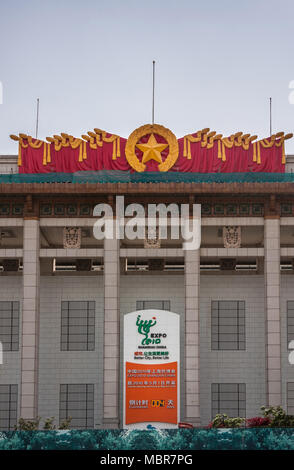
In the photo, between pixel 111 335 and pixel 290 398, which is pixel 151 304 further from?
pixel 290 398

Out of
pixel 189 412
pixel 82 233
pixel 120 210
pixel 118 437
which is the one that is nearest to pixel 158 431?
pixel 118 437

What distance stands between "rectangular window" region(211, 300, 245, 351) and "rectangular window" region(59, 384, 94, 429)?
343 inches

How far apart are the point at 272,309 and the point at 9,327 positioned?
1707cm

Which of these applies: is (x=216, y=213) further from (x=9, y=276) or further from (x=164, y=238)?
(x=9, y=276)

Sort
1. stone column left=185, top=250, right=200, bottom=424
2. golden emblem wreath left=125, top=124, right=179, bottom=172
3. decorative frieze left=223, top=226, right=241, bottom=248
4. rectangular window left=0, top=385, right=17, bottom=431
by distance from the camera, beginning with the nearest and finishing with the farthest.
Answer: stone column left=185, top=250, right=200, bottom=424 → decorative frieze left=223, top=226, right=241, bottom=248 → golden emblem wreath left=125, top=124, right=179, bottom=172 → rectangular window left=0, top=385, right=17, bottom=431

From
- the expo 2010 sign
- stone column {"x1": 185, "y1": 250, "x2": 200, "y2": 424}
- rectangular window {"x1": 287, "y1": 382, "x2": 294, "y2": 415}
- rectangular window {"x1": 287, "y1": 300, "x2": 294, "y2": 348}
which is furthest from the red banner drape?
rectangular window {"x1": 287, "y1": 382, "x2": 294, "y2": 415}

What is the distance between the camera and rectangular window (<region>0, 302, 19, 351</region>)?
48656 mm

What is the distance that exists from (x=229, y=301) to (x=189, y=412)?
8186 mm

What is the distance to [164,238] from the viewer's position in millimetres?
47000

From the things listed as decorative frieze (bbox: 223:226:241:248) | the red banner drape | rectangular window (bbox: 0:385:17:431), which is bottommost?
rectangular window (bbox: 0:385:17:431)

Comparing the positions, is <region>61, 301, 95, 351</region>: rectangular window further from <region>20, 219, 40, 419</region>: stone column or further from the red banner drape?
the red banner drape

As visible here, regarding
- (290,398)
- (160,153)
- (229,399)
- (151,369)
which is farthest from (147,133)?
(290,398)

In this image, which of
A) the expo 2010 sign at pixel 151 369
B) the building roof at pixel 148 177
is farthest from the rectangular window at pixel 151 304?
the building roof at pixel 148 177

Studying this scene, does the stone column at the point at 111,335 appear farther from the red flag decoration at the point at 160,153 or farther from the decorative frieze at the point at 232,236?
the decorative frieze at the point at 232,236
